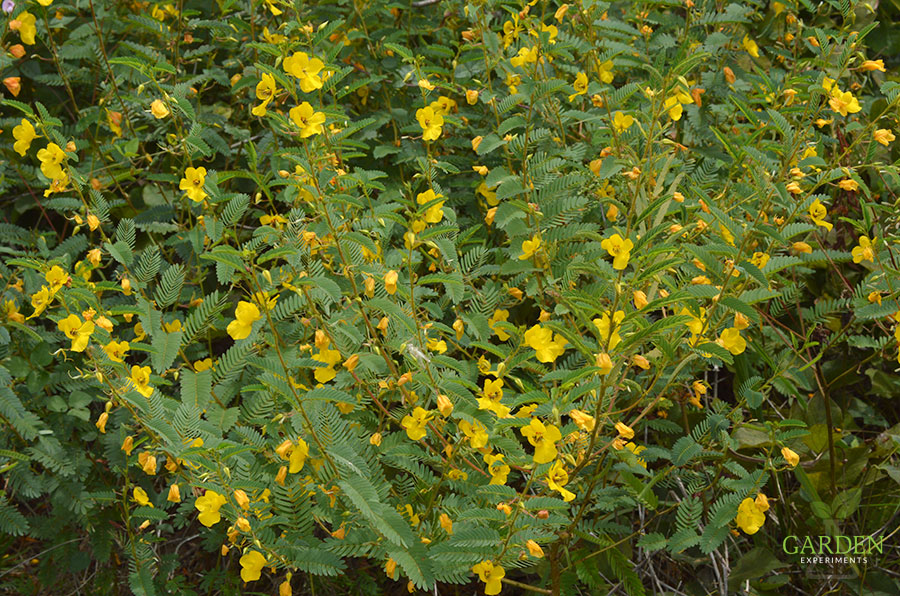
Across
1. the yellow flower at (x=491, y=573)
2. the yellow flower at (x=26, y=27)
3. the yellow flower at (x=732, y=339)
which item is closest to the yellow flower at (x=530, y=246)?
the yellow flower at (x=732, y=339)

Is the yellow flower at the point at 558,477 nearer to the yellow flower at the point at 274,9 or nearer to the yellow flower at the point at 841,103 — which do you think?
the yellow flower at the point at 841,103

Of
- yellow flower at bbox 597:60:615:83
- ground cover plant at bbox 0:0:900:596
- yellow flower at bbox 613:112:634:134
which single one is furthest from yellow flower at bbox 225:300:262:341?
yellow flower at bbox 597:60:615:83

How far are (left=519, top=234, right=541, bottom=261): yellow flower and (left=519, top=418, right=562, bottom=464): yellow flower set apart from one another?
574mm

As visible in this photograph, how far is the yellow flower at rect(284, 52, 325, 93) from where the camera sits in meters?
2.01

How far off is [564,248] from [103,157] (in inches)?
72.9

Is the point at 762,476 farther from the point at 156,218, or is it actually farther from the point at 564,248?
the point at 156,218

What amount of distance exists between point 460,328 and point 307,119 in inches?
26.3

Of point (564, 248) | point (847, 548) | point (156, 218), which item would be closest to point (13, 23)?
point (156, 218)

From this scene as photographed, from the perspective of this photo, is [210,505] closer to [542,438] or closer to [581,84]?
[542,438]

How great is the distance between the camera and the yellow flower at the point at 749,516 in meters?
1.86

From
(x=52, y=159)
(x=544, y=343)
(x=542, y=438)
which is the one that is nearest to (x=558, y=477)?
(x=542, y=438)

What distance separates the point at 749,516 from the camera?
187 cm

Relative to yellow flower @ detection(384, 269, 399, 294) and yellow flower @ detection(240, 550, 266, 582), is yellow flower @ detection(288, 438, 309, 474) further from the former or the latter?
yellow flower @ detection(384, 269, 399, 294)

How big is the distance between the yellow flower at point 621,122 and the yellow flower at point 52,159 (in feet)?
5.38
